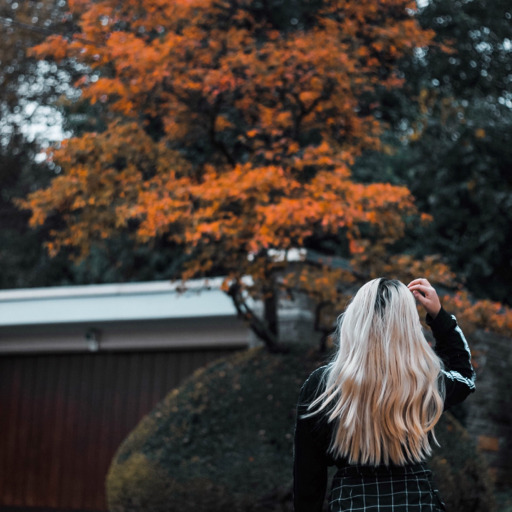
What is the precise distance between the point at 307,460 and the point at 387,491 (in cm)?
28

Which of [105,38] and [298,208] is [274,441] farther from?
[105,38]

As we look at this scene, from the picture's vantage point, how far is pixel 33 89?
1502cm

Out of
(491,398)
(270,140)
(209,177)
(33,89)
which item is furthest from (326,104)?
(33,89)

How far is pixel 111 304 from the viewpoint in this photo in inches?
438

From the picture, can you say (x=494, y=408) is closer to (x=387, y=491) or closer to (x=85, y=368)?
(x=85, y=368)

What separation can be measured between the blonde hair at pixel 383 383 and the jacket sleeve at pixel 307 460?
118mm

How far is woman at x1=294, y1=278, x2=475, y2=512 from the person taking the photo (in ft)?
7.89

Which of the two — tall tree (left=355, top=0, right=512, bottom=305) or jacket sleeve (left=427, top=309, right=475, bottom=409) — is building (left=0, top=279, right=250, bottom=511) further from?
jacket sleeve (left=427, top=309, right=475, bottom=409)

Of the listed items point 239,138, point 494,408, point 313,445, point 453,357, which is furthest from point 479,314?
point 313,445

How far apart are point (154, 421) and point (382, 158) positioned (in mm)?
9062

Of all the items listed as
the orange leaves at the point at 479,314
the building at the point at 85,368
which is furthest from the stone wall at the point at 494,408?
the building at the point at 85,368

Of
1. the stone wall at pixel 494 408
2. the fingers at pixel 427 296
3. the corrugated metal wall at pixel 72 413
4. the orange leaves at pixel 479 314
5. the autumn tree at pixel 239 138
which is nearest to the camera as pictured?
the fingers at pixel 427 296

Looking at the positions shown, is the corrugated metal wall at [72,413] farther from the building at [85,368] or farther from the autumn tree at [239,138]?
the autumn tree at [239,138]

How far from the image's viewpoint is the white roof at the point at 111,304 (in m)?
10.3
